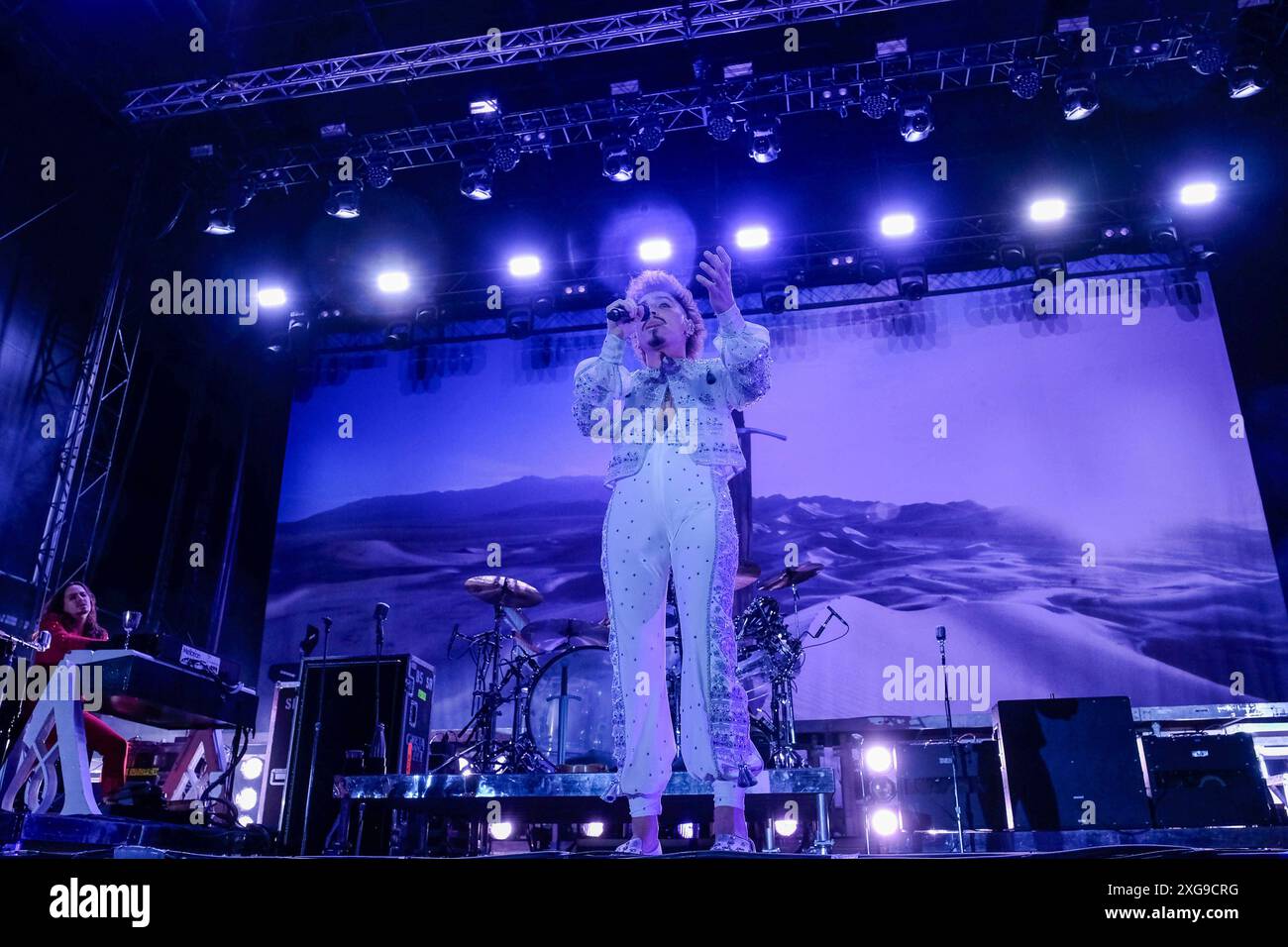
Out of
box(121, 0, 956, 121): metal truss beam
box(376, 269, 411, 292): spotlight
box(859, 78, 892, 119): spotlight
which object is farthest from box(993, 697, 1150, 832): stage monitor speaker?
box(376, 269, 411, 292): spotlight

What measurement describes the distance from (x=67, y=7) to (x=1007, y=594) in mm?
10329

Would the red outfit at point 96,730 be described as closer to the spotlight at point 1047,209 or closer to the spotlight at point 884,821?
the spotlight at point 884,821

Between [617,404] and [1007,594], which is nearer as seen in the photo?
[617,404]

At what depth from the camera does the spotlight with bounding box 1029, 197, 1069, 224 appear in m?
8.99

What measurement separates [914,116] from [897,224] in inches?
53.6

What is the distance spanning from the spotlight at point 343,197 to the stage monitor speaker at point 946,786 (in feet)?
23.8

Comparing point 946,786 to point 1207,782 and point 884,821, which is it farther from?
point 1207,782

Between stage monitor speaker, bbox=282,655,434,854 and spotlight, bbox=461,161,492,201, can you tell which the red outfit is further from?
spotlight, bbox=461,161,492,201

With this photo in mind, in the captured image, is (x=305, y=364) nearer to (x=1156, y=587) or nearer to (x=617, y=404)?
(x=617, y=404)

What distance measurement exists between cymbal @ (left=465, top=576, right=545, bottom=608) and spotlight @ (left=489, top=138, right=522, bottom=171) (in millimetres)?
4261
